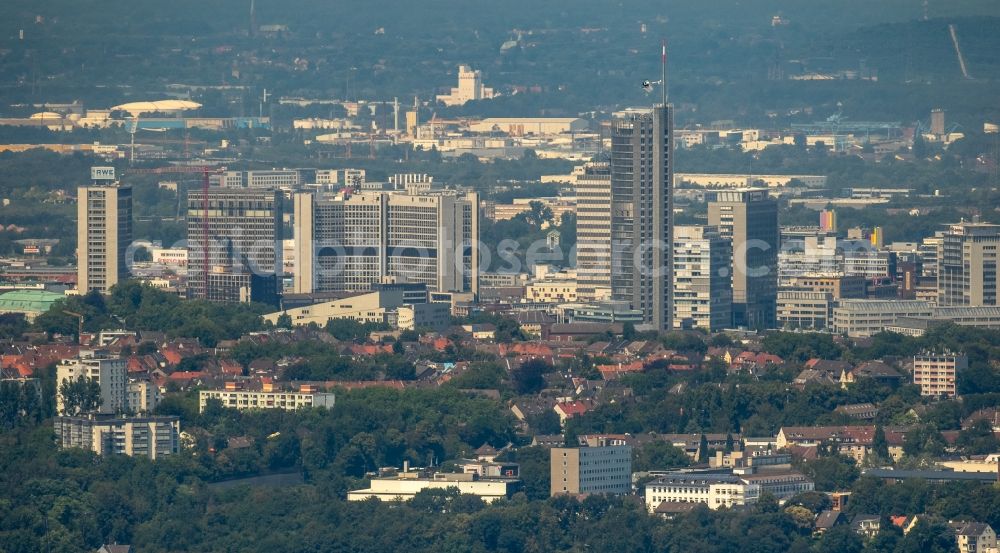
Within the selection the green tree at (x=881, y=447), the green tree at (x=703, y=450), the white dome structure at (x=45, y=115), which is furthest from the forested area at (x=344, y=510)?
the white dome structure at (x=45, y=115)

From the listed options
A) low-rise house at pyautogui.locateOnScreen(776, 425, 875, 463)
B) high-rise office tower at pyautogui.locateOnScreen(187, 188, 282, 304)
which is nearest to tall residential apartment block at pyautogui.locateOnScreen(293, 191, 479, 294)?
high-rise office tower at pyautogui.locateOnScreen(187, 188, 282, 304)

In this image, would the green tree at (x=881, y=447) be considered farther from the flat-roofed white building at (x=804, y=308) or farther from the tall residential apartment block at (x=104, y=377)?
the flat-roofed white building at (x=804, y=308)

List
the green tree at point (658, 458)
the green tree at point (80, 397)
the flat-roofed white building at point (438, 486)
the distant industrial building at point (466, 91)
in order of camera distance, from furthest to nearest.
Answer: the distant industrial building at point (466, 91) < the green tree at point (80, 397) < the green tree at point (658, 458) < the flat-roofed white building at point (438, 486)

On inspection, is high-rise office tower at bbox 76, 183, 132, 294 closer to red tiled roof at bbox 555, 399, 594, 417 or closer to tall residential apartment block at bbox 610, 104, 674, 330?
tall residential apartment block at bbox 610, 104, 674, 330

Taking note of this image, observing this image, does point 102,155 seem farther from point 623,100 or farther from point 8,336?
point 8,336

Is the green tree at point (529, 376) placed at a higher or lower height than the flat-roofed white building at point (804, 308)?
lower

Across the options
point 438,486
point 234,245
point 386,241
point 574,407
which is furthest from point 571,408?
point 234,245
